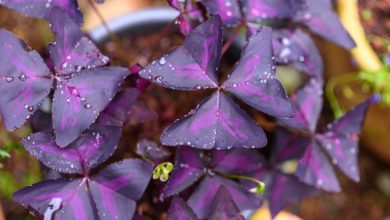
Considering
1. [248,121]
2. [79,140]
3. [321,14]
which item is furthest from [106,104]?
[321,14]

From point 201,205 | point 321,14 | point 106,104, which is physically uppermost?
point 106,104

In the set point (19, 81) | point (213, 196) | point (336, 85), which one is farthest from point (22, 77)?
point (336, 85)

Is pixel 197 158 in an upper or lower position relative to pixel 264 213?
upper

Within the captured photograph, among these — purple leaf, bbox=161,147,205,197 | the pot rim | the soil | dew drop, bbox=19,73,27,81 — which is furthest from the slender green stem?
dew drop, bbox=19,73,27,81

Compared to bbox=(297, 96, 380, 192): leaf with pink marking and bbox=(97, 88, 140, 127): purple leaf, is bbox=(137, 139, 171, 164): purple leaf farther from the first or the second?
bbox=(297, 96, 380, 192): leaf with pink marking

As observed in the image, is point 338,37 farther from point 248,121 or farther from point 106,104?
point 106,104

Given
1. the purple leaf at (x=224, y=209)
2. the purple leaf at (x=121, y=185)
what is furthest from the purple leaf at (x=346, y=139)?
the purple leaf at (x=121, y=185)

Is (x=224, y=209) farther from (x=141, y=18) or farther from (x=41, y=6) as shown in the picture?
(x=141, y=18)
